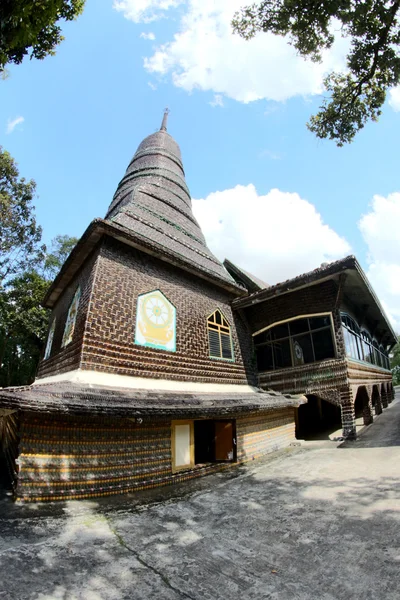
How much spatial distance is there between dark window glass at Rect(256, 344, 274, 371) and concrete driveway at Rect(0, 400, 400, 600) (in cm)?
577

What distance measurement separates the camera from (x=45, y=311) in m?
19.6

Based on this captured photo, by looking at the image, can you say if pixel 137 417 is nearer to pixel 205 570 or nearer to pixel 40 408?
pixel 40 408

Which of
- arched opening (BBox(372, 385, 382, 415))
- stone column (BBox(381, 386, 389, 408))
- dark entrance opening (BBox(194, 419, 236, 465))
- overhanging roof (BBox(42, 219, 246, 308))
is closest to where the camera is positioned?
overhanging roof (BBox(42, 219, 246, 308))

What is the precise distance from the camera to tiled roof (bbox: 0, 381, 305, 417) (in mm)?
4355

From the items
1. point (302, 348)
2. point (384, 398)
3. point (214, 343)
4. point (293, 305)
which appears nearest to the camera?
point (214, 343)

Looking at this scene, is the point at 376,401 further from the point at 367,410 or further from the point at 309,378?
the point at 309,378

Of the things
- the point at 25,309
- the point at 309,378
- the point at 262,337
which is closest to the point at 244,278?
the point at 262,337

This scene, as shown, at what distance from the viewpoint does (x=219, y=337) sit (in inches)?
409

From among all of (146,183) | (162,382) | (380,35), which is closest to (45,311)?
(146,183)

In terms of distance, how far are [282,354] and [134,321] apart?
647 cm

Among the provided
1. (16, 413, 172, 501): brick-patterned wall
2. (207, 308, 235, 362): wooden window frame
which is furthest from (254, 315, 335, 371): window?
(16, 413, 172, 501): brick-patterned wall

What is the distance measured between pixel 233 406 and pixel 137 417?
2.62 meters

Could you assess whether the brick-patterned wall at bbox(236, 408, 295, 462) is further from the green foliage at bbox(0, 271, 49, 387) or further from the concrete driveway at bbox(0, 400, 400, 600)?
the green foliage at bbox(0, 271, 49, 387)

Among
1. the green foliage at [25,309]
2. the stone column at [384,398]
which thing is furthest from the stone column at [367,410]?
the green foliage at [25,309]
